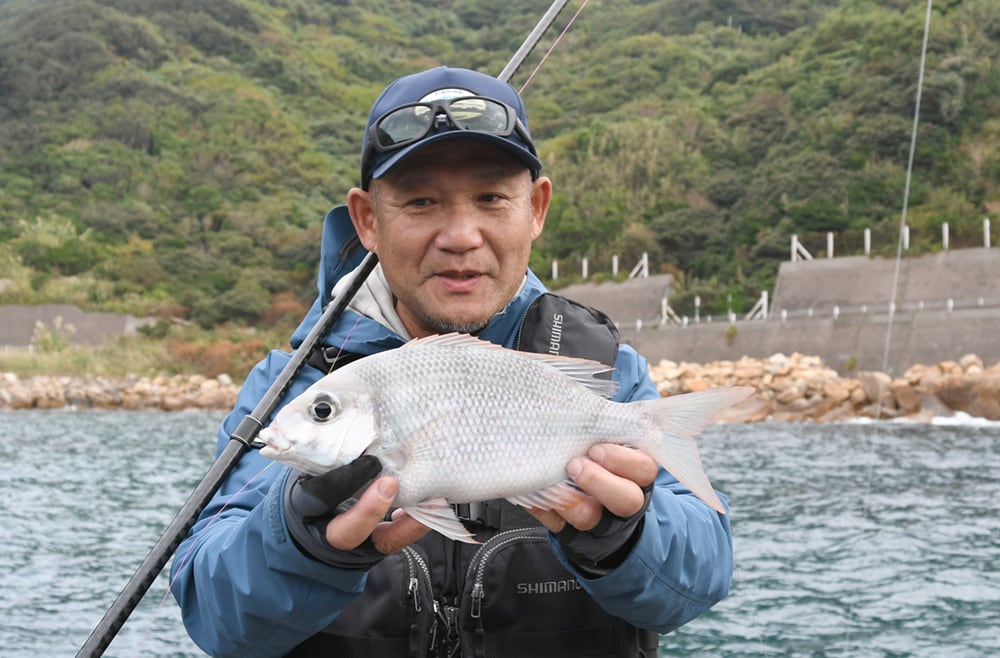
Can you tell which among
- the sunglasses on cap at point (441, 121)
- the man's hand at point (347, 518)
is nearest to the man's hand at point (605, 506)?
the man's hand at point (347, 518)

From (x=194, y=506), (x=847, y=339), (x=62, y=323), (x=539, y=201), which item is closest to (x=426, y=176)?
(x=539, y=201)

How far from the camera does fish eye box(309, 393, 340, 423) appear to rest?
7.57 feet

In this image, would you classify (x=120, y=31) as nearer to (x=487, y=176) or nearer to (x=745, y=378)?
(x=745, y=378)

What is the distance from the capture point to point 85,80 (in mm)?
104875

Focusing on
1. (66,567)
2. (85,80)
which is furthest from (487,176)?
(85,80)

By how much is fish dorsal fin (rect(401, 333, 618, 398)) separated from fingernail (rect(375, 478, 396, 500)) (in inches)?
15.8

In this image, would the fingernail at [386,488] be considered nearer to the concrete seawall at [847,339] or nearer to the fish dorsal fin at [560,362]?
the fish dorsal fin at [560,362]

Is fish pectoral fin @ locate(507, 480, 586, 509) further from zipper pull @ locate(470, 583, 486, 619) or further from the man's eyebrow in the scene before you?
the man's eyebrow

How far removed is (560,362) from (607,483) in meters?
A: 0.42

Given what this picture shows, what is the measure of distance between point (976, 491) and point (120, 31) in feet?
380

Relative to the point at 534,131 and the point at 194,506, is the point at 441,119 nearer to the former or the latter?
the point at 194,506

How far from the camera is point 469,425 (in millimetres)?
2436

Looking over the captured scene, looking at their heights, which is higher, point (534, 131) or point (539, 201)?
point (534, 131)

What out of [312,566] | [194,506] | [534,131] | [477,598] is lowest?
[477,598]
